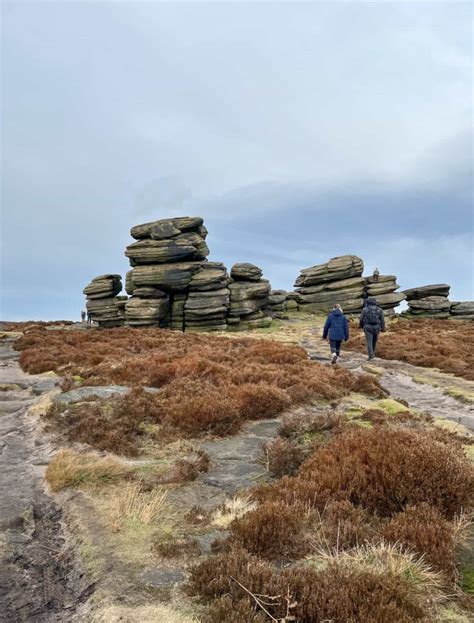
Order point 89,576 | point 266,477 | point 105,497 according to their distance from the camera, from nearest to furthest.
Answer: point 89,576, point 105,497, point 266,477

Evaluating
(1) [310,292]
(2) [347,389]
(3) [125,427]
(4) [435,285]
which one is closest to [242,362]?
(2) [347,389]

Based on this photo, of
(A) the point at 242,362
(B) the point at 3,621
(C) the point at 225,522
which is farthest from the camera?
(A) the point at 242,362

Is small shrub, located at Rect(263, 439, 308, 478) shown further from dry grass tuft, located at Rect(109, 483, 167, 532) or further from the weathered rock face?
the weathered rock face

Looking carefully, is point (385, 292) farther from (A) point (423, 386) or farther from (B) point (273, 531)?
(B) point (273, 531)

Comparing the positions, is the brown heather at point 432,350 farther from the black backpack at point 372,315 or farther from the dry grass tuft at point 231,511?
the dry grass tuft at point 231,511

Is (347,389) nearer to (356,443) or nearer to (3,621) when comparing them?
(356,443)

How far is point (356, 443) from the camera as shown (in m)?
6.93

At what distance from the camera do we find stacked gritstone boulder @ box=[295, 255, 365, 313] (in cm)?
5538

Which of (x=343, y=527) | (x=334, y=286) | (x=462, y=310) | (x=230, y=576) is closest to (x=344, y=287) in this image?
(x=334, y=286)

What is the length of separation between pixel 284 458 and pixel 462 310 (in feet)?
186

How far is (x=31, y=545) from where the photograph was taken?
5500 millimetres

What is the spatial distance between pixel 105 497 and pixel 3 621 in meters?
2.56

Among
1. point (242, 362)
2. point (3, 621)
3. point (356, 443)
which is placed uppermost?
point (242, 362)

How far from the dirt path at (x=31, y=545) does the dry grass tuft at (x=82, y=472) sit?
30 centimetres
